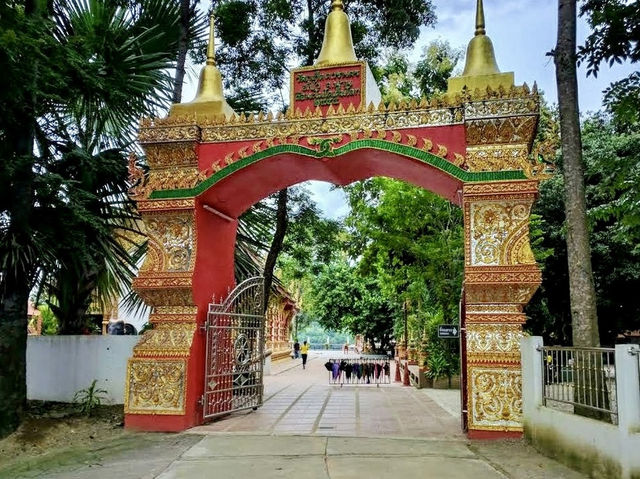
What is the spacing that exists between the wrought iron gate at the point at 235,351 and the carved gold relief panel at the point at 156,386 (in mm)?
358

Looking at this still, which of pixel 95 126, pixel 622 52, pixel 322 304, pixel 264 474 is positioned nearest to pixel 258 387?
pixel 264 474

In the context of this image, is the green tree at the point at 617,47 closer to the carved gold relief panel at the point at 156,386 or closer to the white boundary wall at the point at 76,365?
the carved gold relief panel at the point at 156,386

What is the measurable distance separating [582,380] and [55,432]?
6001mm

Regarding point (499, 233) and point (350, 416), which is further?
point (350, 416)

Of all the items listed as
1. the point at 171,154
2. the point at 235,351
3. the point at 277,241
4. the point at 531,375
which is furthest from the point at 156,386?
the point at 277,241

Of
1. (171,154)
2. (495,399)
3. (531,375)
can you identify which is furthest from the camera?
(171,154)

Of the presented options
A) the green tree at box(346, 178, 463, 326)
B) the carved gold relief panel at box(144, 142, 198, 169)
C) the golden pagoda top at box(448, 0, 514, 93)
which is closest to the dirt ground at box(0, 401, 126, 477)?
the carved gold relief panel at box(144, 142, 198, 169)

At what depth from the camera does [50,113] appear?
25.0 feet

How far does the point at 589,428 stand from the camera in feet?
15.6

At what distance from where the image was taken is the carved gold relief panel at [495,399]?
614 centimetres

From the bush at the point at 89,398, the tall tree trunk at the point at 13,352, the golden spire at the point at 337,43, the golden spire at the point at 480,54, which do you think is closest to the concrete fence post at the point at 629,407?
the golden spire at the point at 480,54

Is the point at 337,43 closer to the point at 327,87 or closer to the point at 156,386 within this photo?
the point at 327,87

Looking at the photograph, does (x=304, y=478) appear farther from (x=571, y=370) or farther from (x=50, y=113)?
(x=50, y=113)

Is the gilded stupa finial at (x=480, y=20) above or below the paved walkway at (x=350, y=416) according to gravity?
above
